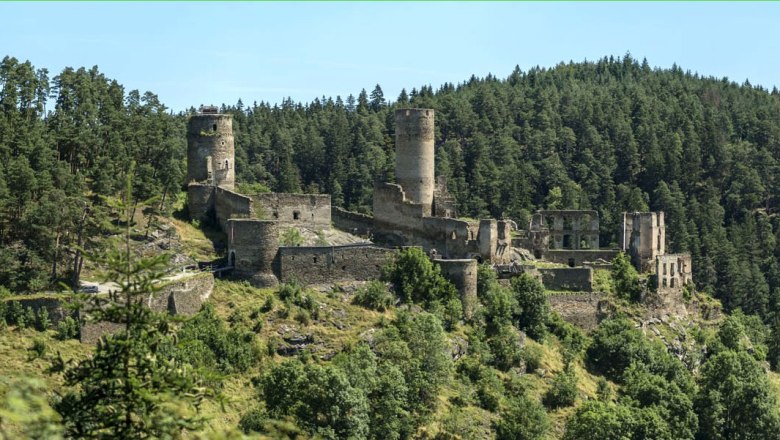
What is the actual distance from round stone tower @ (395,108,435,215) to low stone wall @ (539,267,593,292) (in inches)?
266

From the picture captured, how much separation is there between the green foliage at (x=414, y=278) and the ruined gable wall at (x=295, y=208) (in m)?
6.34

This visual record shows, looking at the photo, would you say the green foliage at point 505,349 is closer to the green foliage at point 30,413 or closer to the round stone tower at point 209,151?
the round stone tower at point 209,151

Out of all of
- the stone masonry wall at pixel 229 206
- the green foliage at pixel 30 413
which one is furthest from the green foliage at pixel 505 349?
the green foliage at pixel 30 413

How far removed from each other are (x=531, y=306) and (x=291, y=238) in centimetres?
1139

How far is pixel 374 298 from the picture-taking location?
51938mm

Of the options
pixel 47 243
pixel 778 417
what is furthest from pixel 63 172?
pixel 778 417

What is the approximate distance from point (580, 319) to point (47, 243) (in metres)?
26.3

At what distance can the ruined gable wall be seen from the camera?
5769 cm

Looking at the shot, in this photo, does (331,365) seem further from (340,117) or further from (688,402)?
(340,117)

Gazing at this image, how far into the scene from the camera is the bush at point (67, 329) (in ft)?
141

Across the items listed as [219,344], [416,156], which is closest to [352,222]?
[416,156]

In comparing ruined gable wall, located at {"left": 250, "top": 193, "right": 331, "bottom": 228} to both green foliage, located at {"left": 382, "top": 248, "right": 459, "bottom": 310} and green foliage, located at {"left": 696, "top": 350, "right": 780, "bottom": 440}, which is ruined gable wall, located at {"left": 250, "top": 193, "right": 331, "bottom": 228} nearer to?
green foliage, located at {"left": 382, "top": 248, "right": 459, "bottom": 310}

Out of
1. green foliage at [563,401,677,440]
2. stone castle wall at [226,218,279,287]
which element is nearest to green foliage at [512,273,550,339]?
green foliage at [563,401,677,440]

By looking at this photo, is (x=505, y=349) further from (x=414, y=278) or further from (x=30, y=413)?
(x=30, y=413)
